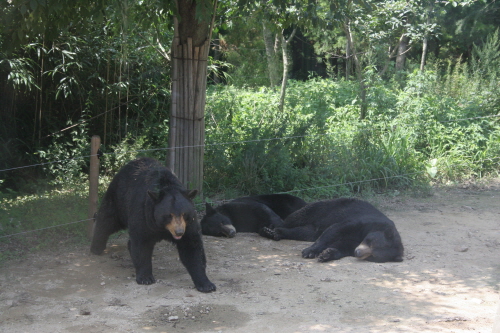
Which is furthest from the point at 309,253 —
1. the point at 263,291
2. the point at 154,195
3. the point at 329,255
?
the point at 154,195

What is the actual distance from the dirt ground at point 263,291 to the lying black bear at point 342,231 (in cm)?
15

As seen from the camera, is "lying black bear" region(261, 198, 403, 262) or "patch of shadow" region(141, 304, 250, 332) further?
"lying black bear" region(261, 198, 403, 262)

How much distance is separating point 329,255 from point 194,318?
2111 mm

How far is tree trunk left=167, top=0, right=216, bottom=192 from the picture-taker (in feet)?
23.6

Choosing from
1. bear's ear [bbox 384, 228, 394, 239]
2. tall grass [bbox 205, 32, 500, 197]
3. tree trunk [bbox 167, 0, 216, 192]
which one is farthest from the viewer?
tall grass [bbox 205, 32, 500, 197]

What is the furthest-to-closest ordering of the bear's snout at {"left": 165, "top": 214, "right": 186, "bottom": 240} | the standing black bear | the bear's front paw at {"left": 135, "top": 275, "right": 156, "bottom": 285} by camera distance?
the bear's front paw at {"left": 135, "top": 275, "right": 156, "bottom": 285}
the standing black bear
the bear's snout at {"left": 165, "top": 214, "right": 186, "bottom": 240}

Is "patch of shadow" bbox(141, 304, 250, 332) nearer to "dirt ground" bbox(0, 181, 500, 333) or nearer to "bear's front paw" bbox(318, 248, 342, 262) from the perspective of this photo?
"dirt ground" bbox(0, 181, 500, 333)

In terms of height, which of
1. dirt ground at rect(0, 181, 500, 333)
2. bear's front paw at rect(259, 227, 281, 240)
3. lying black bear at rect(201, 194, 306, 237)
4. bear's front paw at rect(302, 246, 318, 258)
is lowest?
dirt ground at rect(0, 181, 500, 333)

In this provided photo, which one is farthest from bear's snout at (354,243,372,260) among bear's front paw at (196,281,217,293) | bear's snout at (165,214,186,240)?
bear's snout at (165,214,186,240)

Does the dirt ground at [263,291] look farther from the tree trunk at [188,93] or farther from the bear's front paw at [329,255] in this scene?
the tree trunk at [188,93]

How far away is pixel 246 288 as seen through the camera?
5.04m

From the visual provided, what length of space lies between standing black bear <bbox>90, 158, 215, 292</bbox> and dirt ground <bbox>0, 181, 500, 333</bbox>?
216mm

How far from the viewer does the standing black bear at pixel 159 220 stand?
488 cm

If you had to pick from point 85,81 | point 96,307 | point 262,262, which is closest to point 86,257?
point 96,307
